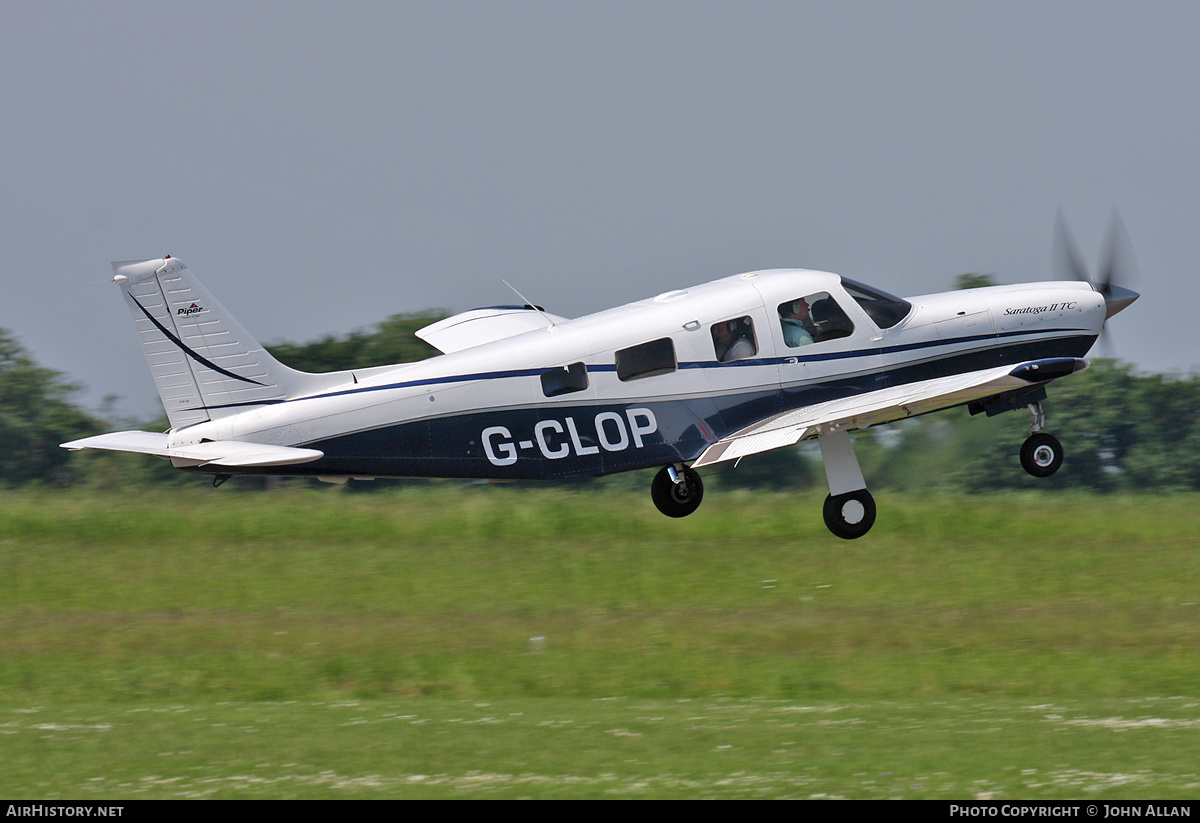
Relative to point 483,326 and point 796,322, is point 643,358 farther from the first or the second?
point 483,326

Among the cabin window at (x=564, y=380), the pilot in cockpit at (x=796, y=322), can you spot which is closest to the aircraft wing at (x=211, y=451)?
the cabin window at (x=564, y=380)

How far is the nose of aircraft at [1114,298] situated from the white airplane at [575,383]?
6.35 feet

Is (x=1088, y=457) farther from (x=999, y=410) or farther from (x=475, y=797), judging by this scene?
(x=475, y=797)

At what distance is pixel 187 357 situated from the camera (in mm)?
17094

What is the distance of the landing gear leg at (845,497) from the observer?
57.9 feet

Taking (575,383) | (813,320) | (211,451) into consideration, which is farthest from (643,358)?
(211,451)

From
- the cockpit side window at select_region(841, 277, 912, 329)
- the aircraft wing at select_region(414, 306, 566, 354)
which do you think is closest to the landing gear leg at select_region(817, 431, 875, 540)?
the cockpit side window at select_region(841, 277, 912, 329)

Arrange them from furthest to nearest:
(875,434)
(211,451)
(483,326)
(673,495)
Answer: (875,434) < (483,326) < (673,495) < (211,451)

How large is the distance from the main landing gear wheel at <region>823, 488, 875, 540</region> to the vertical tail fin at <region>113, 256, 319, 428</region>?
22.5ft

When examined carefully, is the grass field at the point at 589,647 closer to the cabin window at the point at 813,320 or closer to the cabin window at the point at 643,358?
the cabin window at the point at 643,358

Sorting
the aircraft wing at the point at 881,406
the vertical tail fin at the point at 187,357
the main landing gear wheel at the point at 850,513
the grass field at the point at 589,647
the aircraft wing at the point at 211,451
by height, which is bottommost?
the grass field at the point at 589,647

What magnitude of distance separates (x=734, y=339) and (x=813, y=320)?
1.04 m

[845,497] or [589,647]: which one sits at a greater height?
[845,497]

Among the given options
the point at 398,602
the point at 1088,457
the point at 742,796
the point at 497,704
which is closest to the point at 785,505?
the point at 398,602
